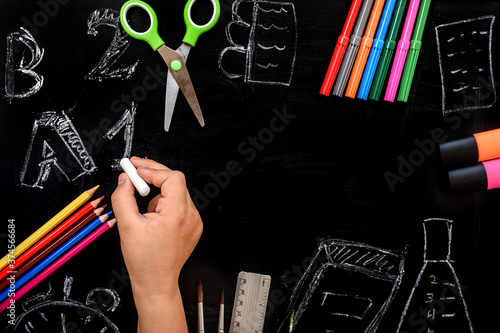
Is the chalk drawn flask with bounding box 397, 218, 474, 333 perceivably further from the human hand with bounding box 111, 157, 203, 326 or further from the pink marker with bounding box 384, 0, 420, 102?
the human hand with bounding box 111, 157, 203, 326

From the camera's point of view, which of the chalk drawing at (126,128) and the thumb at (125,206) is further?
the chalk drawing at (126,128)

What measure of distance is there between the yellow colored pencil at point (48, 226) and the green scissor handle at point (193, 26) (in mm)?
388

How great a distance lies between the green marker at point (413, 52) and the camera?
0.85 m

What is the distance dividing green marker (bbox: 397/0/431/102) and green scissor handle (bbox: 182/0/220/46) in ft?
1.39

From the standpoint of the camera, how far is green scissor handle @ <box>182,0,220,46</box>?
857 millimetres

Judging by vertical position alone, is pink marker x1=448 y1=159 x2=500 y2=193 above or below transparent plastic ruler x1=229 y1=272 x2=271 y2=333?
above

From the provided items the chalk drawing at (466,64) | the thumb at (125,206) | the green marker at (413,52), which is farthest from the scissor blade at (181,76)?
the chalk drawing at (466,64)

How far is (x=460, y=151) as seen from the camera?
842 mm

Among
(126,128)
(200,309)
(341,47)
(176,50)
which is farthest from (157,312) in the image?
(341,47)

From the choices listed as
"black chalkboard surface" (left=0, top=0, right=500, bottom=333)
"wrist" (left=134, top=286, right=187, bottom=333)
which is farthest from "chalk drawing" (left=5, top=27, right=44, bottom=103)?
"wrist" (left=134, top=286, right=187, bottom=333)

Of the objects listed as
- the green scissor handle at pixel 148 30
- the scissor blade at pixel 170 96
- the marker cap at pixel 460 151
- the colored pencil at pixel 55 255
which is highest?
the green scissor handle at pixel 148 30

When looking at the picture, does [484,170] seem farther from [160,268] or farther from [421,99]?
[160,268]

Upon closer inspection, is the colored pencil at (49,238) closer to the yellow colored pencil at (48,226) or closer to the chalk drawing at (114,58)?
the yellow colored pencil at (48,226)

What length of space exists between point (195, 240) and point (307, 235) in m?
0.25
